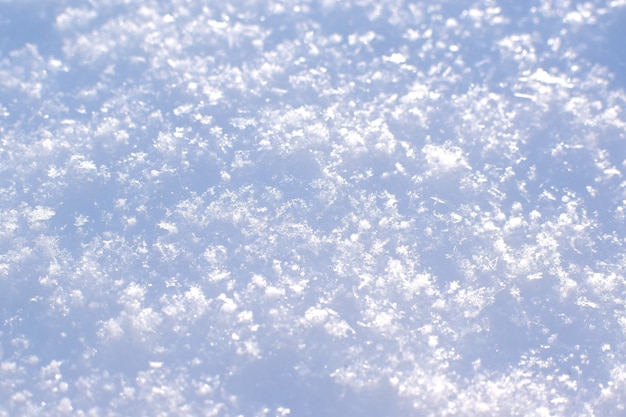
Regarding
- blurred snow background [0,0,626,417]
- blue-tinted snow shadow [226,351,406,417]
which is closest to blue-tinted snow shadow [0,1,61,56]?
blurred snow background [0,0,626,417]

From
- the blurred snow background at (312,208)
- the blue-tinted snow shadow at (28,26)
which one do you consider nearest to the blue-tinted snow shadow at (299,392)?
the blurred snow background at (312,208)

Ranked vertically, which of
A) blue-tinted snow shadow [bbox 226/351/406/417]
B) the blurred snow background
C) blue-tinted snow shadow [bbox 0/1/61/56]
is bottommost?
blue-tinted snow shadow [bbox 226/351/406/417]

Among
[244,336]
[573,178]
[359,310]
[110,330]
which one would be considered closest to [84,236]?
[110,330]

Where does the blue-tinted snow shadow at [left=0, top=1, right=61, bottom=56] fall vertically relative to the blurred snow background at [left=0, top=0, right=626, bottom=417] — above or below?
above

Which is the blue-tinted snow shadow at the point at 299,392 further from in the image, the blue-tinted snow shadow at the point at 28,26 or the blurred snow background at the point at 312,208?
the blue-tinted snow shadow at the point at 28,26

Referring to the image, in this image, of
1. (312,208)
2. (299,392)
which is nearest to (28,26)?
(312,208)

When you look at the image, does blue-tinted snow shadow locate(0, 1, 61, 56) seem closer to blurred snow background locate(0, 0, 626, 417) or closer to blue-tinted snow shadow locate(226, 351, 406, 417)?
blurred snow background locate(0, 0, 626, 417)

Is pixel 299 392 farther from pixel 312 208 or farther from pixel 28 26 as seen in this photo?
pixel 28 26

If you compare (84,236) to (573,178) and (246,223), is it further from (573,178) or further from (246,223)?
(573,178)

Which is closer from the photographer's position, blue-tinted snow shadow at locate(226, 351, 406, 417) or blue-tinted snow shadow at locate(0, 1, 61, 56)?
blue-tinted snow shadow at locate(226, 351, 406, 417)
